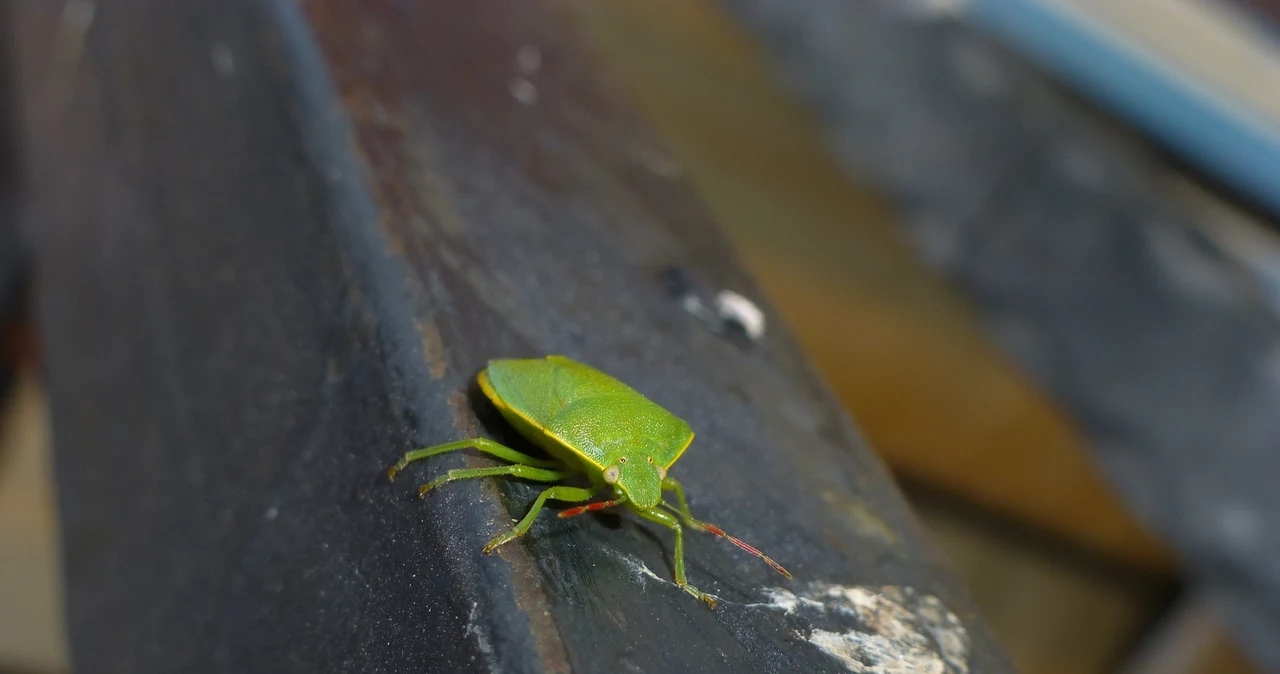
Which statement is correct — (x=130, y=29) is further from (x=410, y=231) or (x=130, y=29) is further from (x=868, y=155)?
(x=868, y=155)

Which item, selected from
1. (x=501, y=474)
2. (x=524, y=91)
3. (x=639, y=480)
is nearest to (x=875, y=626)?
(x=639, y=480)

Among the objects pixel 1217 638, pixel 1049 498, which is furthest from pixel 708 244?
pixel 1217 638

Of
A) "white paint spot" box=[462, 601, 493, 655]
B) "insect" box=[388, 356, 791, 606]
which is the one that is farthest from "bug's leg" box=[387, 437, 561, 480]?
"white paint spot" box=[462, 601, 493, 655]

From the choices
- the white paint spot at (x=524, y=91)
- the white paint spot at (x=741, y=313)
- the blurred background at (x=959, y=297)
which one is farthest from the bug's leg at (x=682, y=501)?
the blurred background at (x=959, y=297)

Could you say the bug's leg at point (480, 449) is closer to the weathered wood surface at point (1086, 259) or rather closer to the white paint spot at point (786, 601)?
the white paint spot at point (786, 601)

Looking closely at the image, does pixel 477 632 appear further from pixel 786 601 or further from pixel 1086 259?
pixel 1086 259

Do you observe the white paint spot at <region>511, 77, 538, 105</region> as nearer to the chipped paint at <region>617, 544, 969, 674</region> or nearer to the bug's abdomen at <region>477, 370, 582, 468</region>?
the bug's abdomen at <region>477, 370, 582, 468</region>
